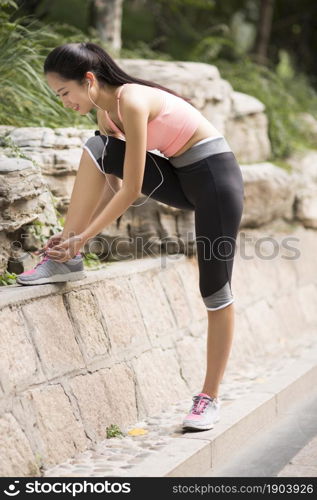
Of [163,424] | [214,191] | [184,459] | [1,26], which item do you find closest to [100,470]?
[184,459]

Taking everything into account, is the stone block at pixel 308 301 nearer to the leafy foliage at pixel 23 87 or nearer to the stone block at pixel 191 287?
the stone block at pixel 191 287

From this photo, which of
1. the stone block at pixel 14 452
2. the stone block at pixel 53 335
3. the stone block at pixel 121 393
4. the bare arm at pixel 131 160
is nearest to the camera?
the stone block at pixel 14 452

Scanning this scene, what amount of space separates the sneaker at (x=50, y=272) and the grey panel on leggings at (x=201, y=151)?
0.70m

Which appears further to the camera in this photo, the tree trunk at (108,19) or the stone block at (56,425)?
the tree trunk at (108,19)

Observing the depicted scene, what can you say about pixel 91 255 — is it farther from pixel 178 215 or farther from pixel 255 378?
pixel 255 378

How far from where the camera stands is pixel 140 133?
3850 mm

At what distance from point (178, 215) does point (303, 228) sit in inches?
93.7

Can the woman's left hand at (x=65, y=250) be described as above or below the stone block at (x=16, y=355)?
above

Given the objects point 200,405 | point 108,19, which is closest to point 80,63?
point 200,405

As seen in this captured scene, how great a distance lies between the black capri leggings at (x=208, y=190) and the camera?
4113 mm

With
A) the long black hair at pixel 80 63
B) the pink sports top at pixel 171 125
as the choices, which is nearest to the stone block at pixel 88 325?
the pink sports top at pixel 171 125

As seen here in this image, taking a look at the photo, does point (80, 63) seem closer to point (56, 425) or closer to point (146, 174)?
point (146, 174)

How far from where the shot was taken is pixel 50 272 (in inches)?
163

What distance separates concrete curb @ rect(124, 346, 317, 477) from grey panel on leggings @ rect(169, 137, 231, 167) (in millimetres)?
1313
